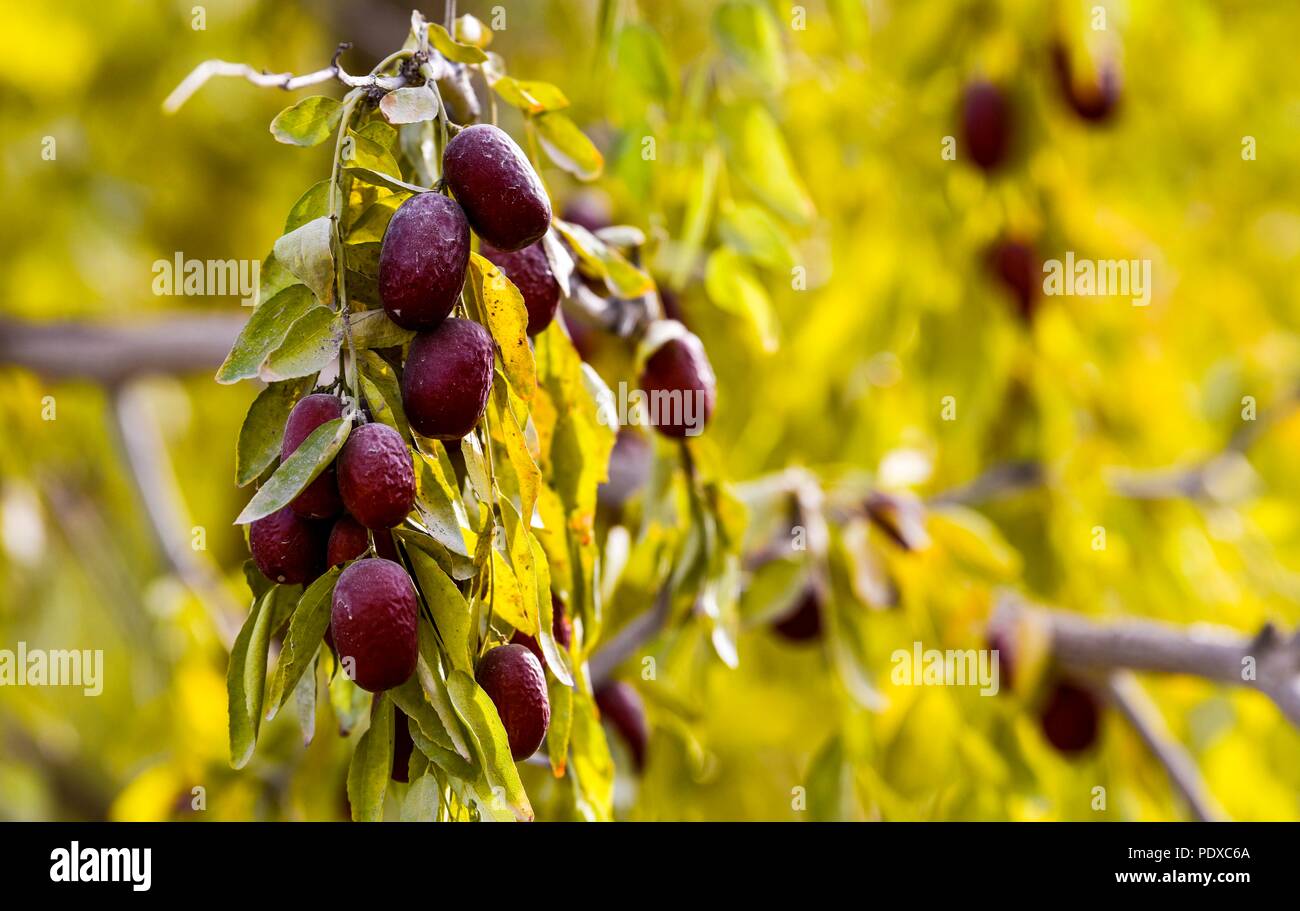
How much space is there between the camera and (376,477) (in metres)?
0.70

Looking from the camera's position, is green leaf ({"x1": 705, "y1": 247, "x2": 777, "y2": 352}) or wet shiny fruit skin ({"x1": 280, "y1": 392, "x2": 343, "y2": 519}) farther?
green leaf ({"x1": 705, "y1": 247, "x2": 777, "y2": 352})

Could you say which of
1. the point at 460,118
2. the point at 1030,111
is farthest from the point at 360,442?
the point at 1030,111

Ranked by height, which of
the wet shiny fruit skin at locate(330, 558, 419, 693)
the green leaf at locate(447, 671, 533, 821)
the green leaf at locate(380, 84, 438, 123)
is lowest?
the green leaf at locate(447, 671, 533, 821)

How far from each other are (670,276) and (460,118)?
54 cm

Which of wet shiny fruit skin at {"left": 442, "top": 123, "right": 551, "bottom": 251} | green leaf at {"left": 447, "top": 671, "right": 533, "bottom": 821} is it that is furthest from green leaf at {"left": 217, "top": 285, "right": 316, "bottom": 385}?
green leaf at {"left": 447, "top": 671, "right": 533, "bottom": 821}

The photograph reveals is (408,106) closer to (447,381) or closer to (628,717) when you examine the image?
(447,381)

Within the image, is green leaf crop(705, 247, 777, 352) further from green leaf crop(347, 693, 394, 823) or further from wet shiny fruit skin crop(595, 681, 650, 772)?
green leaf crop(347, 693, 394, 823)

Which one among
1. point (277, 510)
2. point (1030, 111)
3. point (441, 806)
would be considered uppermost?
point (1030, 111)

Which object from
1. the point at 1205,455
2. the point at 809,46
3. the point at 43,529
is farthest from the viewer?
the point at 43,529

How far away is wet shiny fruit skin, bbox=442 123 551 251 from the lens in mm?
760

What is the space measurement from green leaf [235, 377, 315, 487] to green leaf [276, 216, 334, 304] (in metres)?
0.09

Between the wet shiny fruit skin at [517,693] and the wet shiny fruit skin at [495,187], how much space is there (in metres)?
0.24
